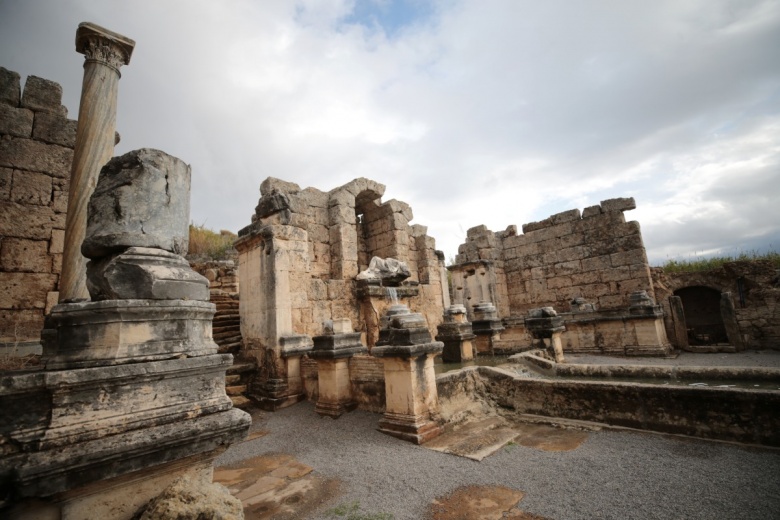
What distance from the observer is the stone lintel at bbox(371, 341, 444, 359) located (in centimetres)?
414

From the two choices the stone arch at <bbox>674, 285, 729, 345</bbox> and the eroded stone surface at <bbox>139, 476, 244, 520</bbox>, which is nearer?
the eroded stone surface at <bbox>139, 476, 244, 520</bbox>

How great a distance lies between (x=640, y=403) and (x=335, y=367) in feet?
12.3

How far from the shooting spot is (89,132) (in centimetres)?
565

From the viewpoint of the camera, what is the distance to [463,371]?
201 inches

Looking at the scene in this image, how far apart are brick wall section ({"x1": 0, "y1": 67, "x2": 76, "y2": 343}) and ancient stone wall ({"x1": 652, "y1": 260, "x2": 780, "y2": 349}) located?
14506mm

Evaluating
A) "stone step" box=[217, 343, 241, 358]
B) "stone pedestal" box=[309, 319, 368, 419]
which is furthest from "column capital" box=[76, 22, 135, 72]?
"stone pedestal" box=[309, 319, 368, 419]

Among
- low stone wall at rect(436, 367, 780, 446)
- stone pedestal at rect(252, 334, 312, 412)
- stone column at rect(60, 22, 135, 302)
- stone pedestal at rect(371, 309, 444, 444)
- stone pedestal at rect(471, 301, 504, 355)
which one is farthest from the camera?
stone pedestal at rect(471, 301, 504, 355)

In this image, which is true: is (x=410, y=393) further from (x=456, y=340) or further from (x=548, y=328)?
(x=548, y=328)

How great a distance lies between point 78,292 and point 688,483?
7600 millimetres

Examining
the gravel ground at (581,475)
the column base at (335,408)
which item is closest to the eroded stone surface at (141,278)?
the gravel ground at (581,475)

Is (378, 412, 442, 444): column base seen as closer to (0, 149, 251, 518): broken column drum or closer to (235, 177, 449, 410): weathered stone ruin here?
(235, 177, 449, 410): weathered stone ruin

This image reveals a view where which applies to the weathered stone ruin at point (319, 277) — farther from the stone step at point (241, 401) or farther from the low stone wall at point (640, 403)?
the low stone wall at point (640, 403)

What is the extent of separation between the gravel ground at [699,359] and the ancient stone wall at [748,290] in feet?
1.64

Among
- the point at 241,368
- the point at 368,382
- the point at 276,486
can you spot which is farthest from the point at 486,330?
the point at 276,486
